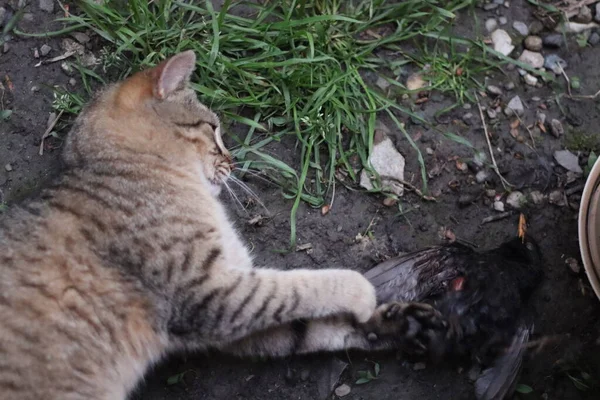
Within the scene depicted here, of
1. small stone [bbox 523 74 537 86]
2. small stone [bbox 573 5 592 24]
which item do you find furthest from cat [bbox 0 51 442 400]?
small stone [bbox 573 5 592 24]

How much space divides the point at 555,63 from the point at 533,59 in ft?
0.38

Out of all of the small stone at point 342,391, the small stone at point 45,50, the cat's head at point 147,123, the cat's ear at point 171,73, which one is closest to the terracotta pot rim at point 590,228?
the small stone at point 342,391

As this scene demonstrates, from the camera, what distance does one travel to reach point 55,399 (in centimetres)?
221

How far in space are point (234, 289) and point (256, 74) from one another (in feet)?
3.94

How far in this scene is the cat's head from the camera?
2.51 metres

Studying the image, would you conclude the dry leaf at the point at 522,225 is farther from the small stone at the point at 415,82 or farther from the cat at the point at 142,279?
the small stone at the point at 415,82

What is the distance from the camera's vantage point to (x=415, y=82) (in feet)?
10.3

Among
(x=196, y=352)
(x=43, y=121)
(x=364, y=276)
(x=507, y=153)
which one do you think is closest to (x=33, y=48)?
(x=43, y=121)

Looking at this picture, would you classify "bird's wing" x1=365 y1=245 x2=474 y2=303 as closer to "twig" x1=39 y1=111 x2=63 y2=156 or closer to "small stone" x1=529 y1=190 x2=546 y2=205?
"small stone" x1=529 y1=190 x2=546 y2=205

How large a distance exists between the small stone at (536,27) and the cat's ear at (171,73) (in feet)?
5.94

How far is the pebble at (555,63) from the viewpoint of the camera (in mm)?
3201

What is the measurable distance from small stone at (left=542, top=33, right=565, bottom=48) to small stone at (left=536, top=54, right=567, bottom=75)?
56 mm

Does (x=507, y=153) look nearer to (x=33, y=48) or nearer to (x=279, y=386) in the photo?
(x=279, y=386)

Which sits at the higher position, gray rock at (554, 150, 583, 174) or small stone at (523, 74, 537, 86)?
small stone at (523, 74, 537, 86)
